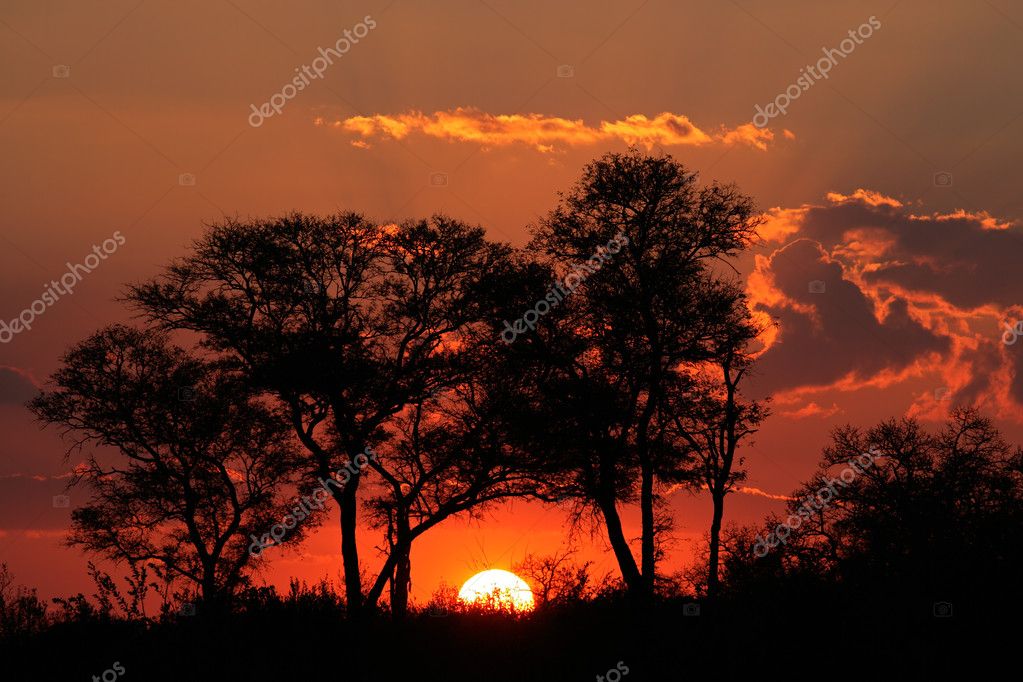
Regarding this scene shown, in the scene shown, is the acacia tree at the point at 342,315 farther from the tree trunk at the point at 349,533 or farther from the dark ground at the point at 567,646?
the dark ground at the point at 567,646

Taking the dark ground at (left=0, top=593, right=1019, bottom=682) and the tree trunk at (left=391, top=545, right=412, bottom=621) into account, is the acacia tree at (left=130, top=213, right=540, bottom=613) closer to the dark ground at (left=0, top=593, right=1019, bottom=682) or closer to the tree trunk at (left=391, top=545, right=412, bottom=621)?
the tree trunk at (left=391, top=545, right=412, bottom=621)

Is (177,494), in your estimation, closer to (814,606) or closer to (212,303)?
(212,303)

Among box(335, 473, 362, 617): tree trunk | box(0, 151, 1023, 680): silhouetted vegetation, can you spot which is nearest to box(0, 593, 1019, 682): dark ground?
box(0, 151, 1023, 680): silhouetted vegetation

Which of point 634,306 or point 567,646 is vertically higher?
point 634,306

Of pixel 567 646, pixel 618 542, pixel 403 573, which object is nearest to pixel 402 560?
pixel 403 573

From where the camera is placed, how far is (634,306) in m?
30.6

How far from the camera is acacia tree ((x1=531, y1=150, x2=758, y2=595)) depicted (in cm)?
3064

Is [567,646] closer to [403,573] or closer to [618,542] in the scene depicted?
[618,542]

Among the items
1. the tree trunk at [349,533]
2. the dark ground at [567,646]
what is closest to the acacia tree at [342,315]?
the tree trunk at [349,533]

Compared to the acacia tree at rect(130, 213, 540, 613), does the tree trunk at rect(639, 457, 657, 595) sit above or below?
below

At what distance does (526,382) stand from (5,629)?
17644 mm

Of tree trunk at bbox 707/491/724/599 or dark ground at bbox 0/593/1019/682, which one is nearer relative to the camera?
dark ground at bbox 0/593/1019/682

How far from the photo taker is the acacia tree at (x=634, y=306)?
3064cm

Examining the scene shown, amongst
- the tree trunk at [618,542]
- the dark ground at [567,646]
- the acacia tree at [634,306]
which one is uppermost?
the acacia tree at [634,306]
